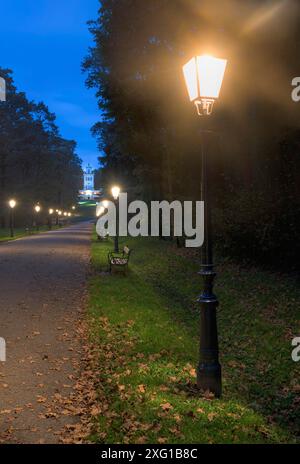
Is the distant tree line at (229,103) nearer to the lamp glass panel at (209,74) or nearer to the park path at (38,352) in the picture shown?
the lamp glass panel at (209,74)

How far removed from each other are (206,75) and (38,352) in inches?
211

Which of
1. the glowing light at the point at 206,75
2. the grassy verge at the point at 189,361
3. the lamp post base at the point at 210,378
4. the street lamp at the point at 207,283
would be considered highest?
the glowing light at the point at 206,75

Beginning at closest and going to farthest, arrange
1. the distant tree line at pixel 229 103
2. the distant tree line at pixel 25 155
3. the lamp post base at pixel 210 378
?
the lamp post base at pixel 210 378, the distant tree line at pixel 229 103, the distant tree line at pixel 25 155

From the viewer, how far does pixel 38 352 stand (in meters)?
8.38

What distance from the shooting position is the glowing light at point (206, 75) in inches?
243

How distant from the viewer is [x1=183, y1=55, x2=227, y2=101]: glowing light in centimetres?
618

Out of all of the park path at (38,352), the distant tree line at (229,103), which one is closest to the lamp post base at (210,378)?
the park path at (38,352)

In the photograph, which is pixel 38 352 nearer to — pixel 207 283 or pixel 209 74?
pixel 207 283

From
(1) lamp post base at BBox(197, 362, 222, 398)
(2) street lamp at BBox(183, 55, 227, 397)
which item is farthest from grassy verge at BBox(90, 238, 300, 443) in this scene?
(2) street lamp at BBox(183, 55, 227, 397)

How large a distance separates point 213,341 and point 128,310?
584 centimetres

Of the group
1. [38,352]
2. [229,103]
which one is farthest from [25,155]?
[38,352]

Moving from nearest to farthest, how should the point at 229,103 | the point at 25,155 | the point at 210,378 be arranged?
the point at 210,378 < the point at 229,103 < the point at 25,155

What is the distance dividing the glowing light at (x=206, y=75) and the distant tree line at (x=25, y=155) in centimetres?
6449

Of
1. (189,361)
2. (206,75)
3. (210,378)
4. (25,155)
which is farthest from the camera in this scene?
(25,155)
